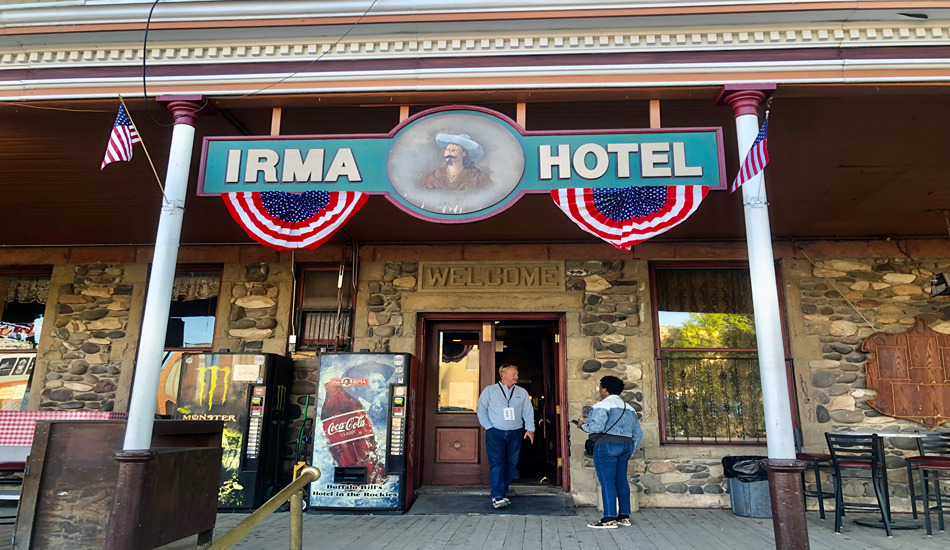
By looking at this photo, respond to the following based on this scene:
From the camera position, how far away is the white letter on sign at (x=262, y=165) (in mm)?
4203

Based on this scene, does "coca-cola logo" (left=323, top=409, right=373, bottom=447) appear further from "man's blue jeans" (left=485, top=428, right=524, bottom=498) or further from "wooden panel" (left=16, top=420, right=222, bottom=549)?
"wooden panel" (left=16, top=420, right=222, bottom=549)

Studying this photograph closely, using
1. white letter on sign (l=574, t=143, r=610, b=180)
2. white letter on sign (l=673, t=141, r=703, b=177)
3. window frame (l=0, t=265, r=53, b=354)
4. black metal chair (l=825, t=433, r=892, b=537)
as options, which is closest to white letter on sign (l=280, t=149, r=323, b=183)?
white letter on sign (l=574, t=143, r=610, b=180)

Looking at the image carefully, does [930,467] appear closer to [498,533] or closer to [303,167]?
[498,533]

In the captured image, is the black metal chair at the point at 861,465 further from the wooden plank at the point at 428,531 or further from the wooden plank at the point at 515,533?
the wooden plank at the point at 428,531


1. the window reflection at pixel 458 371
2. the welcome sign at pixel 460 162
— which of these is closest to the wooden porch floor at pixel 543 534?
the window reflection at pixel 458 371

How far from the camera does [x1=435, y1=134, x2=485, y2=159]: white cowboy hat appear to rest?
13.6ft

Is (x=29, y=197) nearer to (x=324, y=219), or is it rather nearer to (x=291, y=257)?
(x=291, y=257)

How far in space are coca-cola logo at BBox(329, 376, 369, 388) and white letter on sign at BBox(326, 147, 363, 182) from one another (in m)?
2.62

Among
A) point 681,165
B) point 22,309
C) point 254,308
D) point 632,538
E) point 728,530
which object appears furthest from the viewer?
point 22,309

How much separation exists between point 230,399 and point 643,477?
4389mm

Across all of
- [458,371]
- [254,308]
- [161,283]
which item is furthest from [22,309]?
[458,371]

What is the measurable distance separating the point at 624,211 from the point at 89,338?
263 inches

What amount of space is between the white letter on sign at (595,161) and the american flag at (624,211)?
125 millimetres

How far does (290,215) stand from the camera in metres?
4.41
